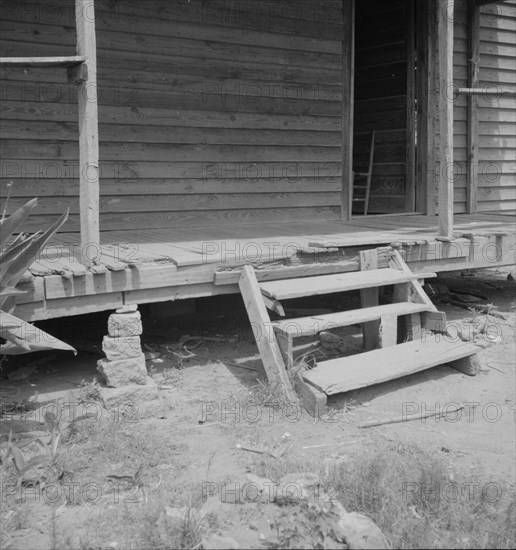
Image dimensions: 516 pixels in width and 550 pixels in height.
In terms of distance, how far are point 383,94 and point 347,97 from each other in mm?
2174

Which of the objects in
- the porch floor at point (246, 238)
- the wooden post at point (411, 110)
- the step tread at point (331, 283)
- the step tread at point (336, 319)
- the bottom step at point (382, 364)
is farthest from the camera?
the wooden post at point (411, 110)

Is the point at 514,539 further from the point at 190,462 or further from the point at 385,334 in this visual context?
the point at 385,334

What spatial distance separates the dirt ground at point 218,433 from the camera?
3254 mm

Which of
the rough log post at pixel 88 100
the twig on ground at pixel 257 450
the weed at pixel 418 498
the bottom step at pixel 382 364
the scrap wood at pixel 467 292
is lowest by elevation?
the twig on ground at pixel 257 450

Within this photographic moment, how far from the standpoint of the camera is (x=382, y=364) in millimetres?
4887

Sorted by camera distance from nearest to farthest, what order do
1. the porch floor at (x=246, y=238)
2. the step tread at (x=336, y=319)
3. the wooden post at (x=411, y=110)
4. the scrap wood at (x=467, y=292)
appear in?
the step tread at (x=336, y=319)
the porch floor at (x=246, y=238)
the scrap wood at (x=467, y=292)
the wooden post at (x=411, y=110)

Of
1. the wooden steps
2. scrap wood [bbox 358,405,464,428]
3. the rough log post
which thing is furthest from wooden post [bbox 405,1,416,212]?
the rough log post

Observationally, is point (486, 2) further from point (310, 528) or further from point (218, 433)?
point (310, 528)

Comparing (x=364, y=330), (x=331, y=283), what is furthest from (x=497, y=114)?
(x=331, y=283)

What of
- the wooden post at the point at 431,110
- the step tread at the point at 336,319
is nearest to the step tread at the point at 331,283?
the step tread at the point at 336,319

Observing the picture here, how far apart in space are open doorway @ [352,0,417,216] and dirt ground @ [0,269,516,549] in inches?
185

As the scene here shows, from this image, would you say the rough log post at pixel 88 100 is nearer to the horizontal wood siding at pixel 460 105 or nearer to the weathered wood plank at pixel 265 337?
the weathered wood plank at pixel 265 337

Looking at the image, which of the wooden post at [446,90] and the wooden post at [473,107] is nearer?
the wooden post at [446,90]

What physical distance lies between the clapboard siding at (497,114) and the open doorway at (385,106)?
1033 millimetres
